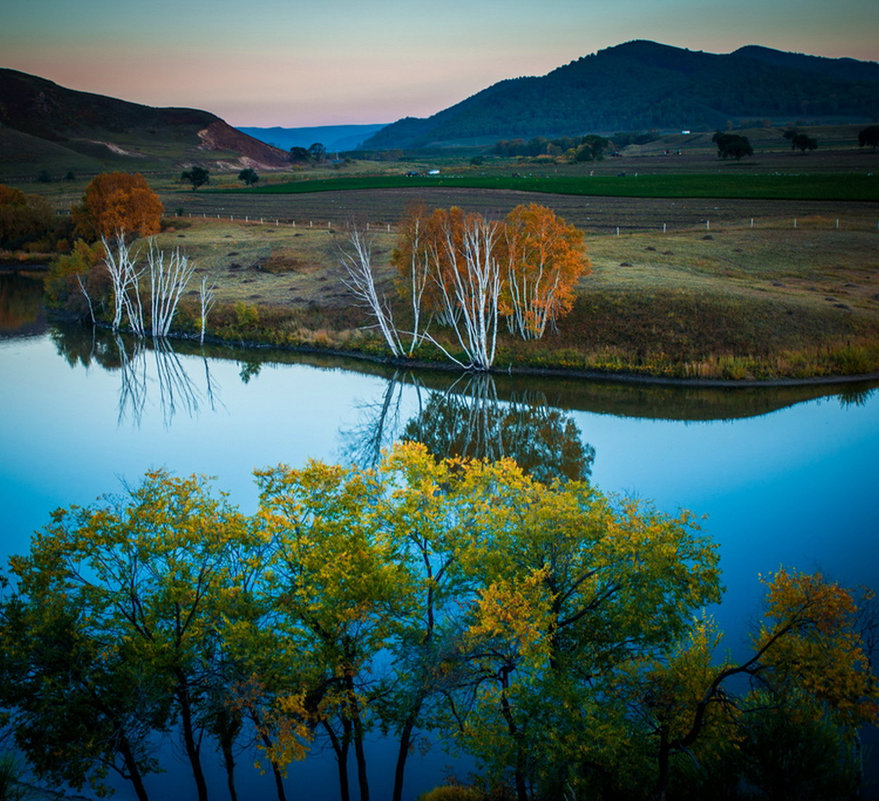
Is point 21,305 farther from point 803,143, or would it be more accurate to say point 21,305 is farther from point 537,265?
point 803,143

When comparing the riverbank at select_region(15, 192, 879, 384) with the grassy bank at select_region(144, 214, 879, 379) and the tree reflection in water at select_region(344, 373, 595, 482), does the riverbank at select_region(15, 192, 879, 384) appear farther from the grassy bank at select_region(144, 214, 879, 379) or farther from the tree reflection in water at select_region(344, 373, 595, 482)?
the tree reflection in water at select_region(344, 373, 595, 482)

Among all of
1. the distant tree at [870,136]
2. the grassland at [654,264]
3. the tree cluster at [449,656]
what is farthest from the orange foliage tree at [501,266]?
the distant tree at [870,136]

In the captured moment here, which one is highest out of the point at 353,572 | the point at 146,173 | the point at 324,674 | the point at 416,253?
the point at 146,173

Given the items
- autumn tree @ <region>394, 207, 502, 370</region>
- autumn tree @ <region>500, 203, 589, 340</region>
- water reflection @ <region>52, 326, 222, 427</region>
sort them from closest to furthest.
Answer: water reflection @ <region>52, 326, 222, 427</region> → autumn tree @ <region>394, 207, 502, 370</region> → autumn tree @ <region>500, 203, 589, 340</region>

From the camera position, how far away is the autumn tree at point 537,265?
4841 cm

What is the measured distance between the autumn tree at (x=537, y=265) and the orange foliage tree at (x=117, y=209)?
47.7 metres

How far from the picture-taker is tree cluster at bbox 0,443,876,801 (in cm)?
1405

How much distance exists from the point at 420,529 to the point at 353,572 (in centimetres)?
188

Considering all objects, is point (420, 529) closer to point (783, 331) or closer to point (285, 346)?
point (783, 331)

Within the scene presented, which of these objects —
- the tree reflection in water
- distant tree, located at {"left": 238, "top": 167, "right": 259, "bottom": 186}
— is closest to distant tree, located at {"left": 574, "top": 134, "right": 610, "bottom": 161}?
distant tree, located at {"left": 238, "top": 167, "right": 259, "bottom": 186}

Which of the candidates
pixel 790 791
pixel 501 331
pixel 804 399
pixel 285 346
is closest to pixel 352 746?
pixel 790 791

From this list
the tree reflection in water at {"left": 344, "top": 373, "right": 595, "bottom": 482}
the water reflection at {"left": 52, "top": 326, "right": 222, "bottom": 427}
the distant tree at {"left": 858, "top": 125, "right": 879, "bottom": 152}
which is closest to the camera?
the tree reflection in water at {"left": 344, "top": 373, "right": 595, "bottom": 482}

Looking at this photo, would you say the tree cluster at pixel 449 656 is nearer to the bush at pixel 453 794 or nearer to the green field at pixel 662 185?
the bush at pixel 453 794

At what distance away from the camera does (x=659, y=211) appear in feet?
277
